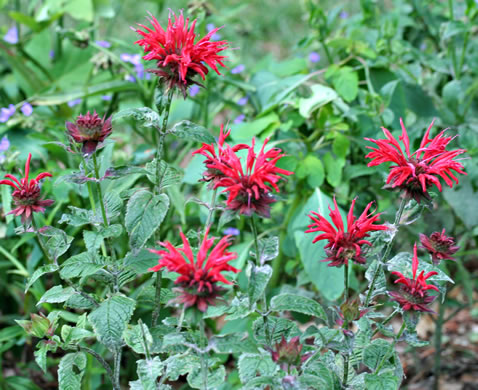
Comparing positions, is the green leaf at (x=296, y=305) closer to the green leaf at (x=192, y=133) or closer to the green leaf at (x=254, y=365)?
the green leaf at (x=254, y=365)

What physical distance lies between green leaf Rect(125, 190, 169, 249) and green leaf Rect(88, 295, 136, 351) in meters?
0.12

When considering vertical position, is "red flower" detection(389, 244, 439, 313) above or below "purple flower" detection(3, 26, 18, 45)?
below

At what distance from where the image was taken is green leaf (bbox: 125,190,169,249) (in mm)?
921

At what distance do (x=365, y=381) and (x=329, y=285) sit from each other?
418mm

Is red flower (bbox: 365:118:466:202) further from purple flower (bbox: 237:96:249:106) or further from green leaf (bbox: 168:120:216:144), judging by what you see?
purple flower (bbox: 237:96:249:106)

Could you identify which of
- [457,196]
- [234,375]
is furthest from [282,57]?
[234,375]

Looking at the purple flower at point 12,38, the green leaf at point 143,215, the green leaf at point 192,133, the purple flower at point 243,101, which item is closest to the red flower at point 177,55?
the green leaf at point 192,133

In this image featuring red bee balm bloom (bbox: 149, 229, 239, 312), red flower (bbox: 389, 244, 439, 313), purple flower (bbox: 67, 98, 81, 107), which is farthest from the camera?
purple flower (bbox: 67, 98, 81, 107)

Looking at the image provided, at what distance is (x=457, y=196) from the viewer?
1536mm

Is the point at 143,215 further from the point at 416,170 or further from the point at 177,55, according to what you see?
the point at 416,170

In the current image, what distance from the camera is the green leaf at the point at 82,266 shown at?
3.18 feet

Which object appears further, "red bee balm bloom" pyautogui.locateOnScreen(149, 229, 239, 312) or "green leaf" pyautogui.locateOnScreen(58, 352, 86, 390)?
"green leaf" pyautogui.locateOnScreen(58, 352, 86, 390)

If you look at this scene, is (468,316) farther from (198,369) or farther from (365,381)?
(198,369)

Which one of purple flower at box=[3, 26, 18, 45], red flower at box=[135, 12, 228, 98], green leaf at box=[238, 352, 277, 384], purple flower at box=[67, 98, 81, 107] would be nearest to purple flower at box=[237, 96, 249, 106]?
purple flower at box=[67, 98, 81, 107]
